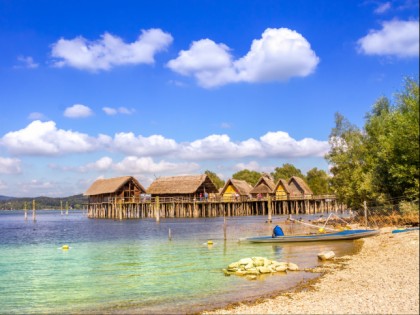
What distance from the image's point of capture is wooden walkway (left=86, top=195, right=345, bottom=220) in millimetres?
70250

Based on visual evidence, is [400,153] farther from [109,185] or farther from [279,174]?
[279,174]

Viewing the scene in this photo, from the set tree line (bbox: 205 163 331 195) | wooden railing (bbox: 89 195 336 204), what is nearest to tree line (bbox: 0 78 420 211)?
wooden railing (bbox: 89 195 336 204)

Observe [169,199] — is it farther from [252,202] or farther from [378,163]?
[378,163]

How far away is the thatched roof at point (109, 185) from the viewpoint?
230ft

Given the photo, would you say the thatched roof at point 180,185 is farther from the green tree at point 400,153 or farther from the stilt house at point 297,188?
the green tree at point 400,153

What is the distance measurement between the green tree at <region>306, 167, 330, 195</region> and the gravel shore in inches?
2844

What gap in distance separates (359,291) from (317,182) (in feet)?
301

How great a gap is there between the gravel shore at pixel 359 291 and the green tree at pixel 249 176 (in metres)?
93.7

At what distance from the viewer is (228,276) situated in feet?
55.9

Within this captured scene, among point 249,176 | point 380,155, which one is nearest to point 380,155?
point 380,155

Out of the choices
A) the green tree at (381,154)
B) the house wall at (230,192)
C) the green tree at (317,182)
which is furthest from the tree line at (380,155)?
the green tree at (317,182)

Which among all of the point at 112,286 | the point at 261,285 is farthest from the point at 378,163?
the point at 112,286

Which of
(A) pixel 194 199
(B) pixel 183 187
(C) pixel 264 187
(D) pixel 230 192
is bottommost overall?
(A) pixel 194 199

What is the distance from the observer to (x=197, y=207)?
7012cm
